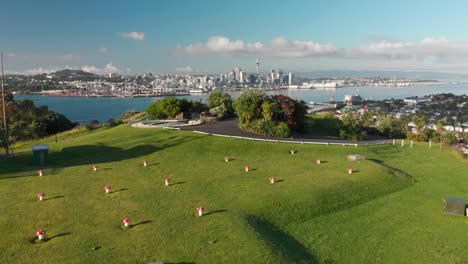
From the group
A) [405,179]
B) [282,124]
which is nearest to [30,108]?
[282,124]

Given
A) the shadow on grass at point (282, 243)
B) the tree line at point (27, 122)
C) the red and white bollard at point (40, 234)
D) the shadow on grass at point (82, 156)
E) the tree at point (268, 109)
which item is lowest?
the shadow on grass at point (282, 243)

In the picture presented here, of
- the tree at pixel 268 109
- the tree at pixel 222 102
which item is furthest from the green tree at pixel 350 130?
the tree at pixel 222 102

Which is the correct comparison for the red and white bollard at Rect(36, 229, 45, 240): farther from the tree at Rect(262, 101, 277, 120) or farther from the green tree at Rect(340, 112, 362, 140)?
the green tree at Rect(340, 112, 362, 140)

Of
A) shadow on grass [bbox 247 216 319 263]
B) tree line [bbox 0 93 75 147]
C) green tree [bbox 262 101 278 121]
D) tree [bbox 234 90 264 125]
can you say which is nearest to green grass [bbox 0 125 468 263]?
shadow on grass [bbox 247 216 319 263]

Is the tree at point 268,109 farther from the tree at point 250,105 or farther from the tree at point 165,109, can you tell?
the tree at point 165,109

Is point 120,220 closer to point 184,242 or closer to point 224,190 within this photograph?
point 184,242

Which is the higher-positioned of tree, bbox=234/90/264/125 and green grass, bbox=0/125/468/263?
tree, bbox=234/90/264/125
